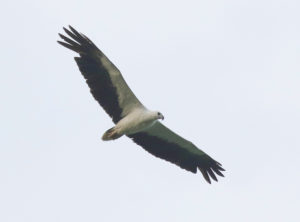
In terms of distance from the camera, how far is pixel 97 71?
3422 centimetres

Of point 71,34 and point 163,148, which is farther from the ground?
point 71,34

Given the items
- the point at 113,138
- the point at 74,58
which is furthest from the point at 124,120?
the point at 74,58

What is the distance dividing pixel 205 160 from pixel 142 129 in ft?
12.0

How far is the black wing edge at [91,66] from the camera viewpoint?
112 ft

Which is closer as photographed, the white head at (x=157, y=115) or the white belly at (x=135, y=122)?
the white head at (x=157, y=115)

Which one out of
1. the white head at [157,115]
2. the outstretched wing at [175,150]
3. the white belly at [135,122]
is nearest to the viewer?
the white head at [157,115]

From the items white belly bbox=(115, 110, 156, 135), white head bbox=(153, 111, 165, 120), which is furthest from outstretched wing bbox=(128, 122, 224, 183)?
white head bbox=(153, 111, 165, 120)

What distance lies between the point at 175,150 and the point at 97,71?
459 cm

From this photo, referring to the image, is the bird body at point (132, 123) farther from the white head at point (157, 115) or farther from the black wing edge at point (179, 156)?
the black wing edge at point (179, 156)

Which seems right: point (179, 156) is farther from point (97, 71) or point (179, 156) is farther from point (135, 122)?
point (97, 71)

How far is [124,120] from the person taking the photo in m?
34.3

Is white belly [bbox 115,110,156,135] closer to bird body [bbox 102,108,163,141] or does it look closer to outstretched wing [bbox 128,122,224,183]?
bird body [bbox 102,108,163,141]

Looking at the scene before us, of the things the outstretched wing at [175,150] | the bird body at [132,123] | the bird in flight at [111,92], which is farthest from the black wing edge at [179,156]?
the bird body at [132,123]

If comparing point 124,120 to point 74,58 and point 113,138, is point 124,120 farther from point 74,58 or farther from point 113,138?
point 74,58
